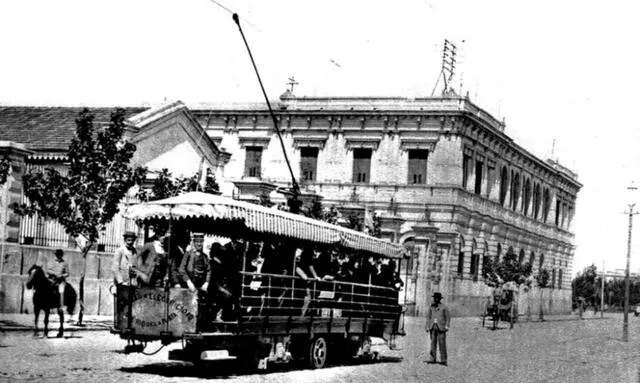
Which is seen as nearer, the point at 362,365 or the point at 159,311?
the point at 159,311

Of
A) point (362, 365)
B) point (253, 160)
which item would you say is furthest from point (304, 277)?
point (253, 160)

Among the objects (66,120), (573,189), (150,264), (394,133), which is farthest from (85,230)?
(573,189)

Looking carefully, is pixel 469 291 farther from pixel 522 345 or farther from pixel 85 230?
pixel 85 230

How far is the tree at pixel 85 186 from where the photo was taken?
20406 mm

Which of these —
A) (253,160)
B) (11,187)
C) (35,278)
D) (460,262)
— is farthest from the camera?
(253,160)

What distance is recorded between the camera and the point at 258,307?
13.7m

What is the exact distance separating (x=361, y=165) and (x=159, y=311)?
3625cm

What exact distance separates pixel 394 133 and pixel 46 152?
937 inches

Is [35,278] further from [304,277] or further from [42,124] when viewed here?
[42,124]

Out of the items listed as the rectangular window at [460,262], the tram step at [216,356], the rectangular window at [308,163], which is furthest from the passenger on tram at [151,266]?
the rectangular window at [308,163]

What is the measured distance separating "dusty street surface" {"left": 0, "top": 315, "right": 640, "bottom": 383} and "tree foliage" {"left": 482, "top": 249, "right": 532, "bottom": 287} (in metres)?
19.9

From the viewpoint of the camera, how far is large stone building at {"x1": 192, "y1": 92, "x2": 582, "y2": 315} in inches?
1829

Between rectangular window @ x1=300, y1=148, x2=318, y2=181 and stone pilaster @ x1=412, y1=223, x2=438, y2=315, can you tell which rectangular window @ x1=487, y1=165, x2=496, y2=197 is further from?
stone pilaster @ x1=412, y1=223, x2=438, y2=315

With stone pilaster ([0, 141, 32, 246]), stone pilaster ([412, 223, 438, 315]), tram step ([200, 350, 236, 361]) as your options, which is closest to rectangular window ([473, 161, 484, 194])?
stone pilaster ([412, 223, 438, 315])
